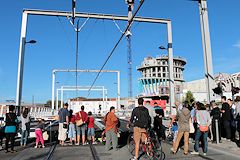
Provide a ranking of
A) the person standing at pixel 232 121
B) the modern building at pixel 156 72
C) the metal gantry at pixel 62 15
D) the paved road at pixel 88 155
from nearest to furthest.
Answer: the paved road at pixel 88 155
the person standing at pixel 232 121
the metal gantry at pixel 62 15
the modern building at pixel 156 72

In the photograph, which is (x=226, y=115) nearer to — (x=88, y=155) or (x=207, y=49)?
(x=207, y=49)

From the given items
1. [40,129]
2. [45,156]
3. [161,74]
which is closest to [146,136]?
[45,156]

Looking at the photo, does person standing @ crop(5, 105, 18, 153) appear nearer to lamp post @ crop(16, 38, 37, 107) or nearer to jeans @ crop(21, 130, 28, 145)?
jeans @ crop(21, 130, 28, 145)

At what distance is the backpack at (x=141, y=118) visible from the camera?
868 centimetres

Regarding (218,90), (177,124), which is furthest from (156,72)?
(177,124)

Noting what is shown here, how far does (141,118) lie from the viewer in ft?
28.6

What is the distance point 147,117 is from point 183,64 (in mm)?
142076

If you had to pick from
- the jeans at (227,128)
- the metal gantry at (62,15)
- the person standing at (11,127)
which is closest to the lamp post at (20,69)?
the metal gantry at (62,15)

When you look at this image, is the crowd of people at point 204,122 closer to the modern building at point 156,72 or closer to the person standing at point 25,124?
the person standing at point 25,124

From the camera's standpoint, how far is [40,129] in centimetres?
1236

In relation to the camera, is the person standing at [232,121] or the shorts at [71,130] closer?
the person standing at [232,121]

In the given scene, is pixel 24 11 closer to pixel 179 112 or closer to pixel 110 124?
pixel 110 124

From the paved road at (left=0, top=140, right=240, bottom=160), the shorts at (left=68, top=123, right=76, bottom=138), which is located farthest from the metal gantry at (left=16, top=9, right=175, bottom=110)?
the paved road at (left=0, top=140, right=240, bottom=160)

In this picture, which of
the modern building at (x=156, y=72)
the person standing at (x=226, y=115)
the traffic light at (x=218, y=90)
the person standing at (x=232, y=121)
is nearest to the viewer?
the person standing at (x=226, y=115)
